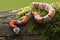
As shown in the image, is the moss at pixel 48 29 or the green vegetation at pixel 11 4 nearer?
the moss at pixel 48 29

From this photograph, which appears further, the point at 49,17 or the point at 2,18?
the point at 2,18

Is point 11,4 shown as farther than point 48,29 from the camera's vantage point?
Yes

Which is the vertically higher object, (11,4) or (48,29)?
(48,29)

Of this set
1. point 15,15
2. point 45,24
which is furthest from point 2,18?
point 45,24

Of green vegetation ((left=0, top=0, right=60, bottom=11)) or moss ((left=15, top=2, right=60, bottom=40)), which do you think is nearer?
moss ((left=15, top=2, right=60, bottom=40))

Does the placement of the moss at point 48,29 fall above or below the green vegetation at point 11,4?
above

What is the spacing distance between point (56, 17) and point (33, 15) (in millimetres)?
505

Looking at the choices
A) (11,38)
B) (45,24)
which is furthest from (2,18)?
(45,24)

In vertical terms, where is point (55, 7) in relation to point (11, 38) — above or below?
above

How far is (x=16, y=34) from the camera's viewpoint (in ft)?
16.5

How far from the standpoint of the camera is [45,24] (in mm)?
A: 5098

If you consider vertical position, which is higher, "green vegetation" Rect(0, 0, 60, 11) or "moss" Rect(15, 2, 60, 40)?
"moss" Rect(15, 2, 60, 40)

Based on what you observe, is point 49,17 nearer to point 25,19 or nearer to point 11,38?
point 25,19

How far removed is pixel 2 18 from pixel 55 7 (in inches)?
45.1
